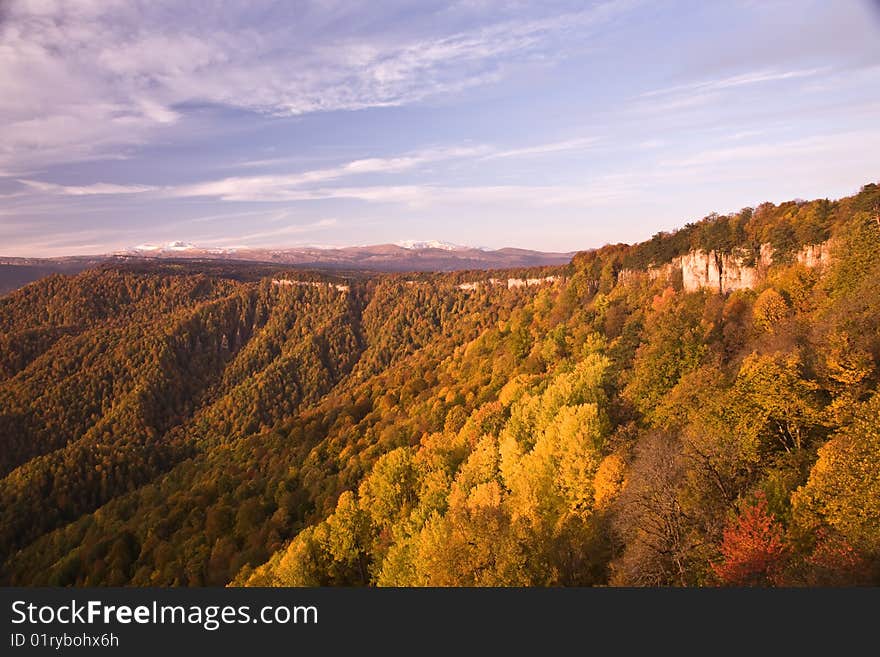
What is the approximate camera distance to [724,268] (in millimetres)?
56031

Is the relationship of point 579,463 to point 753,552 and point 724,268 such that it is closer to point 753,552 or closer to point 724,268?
point 753,552

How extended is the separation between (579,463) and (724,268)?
139 ft

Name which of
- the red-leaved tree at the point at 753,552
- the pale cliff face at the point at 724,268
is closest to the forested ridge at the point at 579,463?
the red-leaved tree at the point at 753,552

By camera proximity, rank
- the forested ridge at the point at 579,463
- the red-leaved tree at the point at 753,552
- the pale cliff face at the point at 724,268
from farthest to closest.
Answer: the pale cliff face at the point at 724,268, the forested ridge at the point at 579,463, the red-leaved tree at the point at 753,552

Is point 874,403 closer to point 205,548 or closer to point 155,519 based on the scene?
point 205,548

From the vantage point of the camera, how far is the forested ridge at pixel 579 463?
53.5ft

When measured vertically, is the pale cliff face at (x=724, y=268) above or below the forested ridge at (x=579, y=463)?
above

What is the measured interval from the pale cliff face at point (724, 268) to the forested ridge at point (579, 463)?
98 cm

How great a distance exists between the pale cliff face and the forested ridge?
983 millimetres

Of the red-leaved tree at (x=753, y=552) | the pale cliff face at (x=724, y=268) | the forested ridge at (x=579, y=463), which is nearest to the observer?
the red-leaved tree at (x=753, y=552)

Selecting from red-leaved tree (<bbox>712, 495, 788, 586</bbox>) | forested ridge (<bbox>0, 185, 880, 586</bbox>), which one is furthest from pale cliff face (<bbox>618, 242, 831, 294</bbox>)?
red-leaved tree (<bbox>712, 495, 788, 586</bbox>)

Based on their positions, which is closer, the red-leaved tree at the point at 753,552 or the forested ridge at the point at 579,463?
the red-leaved tree at the point at 753,552

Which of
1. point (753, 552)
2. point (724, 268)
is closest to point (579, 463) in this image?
point (753, 552)

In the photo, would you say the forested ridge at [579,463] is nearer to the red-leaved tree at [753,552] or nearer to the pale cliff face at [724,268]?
the red-leaved tree at [753,552]
